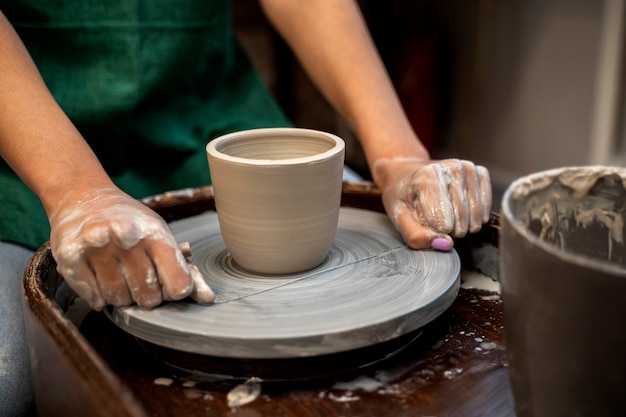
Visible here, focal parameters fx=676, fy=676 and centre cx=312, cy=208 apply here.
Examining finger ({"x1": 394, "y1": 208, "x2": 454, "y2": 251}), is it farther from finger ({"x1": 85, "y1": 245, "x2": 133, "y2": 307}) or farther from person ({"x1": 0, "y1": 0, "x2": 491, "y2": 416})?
finger ({"x1": 85, "y1": 245, "x2": 133, "y2": 307})

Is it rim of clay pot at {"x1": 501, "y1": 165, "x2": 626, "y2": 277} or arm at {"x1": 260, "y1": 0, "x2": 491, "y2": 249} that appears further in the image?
arm at {"x1": 260, "y1": 0, "x2": 491, "y2": 249}

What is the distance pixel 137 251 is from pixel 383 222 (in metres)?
0.39

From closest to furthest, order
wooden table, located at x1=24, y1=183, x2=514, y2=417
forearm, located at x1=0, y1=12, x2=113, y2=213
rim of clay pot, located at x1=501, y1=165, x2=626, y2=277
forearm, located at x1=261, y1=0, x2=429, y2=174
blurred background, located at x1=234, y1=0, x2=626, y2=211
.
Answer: rim of clay pot, located at x1=501, y1=165, x2=626, y2=277 < wooden table, located at x1=24, y1=183, x2=514, y2=417 < forearm, located at x1=0, y1=12, x2=113, y2=213 < forearm, located at x1=261, y1=0, x2=429, y2=174 < blurred background, located at x1=234, y1=0, x2=626, y2=211

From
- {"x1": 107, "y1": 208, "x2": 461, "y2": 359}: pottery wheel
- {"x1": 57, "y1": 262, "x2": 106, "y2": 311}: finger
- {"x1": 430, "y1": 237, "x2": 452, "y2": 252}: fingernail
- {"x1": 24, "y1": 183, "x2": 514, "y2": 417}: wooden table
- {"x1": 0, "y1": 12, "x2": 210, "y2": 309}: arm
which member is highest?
{"x1": 0, "y1": 12, "x2": 210, "y2": 309}: arm

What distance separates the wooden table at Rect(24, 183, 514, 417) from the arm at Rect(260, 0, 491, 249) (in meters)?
0.14

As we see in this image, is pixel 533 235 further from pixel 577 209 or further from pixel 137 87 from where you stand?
pixel 137 87

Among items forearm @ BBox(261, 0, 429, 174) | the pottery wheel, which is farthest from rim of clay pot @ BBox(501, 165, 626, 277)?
forearm @ BBox(261, 0, 429, 174)

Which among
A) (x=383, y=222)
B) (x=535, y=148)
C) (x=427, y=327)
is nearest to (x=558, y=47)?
(x=535, y=148)

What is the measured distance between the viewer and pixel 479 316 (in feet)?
2.77

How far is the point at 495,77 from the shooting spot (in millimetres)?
2846

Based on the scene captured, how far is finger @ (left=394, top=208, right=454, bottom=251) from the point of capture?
87 centimetres

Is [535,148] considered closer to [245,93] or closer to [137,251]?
[245,93]

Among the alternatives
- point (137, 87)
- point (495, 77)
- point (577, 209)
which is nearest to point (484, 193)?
point (577, 209)

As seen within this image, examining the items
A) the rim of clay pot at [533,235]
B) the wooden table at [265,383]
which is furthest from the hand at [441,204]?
the rim of clay pot at [533,235]
